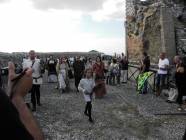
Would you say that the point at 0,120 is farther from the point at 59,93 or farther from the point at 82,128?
the point at 59,93

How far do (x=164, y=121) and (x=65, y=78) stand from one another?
28.8 ft

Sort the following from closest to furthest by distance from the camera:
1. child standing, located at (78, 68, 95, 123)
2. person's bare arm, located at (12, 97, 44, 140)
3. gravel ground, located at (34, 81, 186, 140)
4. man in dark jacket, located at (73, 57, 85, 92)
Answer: person's bare arm, located at (12, 97, 44, 140) < gravel ground, located at (34, 81, 186, 140) < child standing, located at (78, 68, 95, 123) < man in dark jacket, located at (73, 57, 85, 92)

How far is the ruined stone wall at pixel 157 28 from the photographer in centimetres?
2014

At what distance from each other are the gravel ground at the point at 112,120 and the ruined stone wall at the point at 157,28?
4.66 meters

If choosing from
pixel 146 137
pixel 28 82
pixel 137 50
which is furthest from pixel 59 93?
pixel 28 82

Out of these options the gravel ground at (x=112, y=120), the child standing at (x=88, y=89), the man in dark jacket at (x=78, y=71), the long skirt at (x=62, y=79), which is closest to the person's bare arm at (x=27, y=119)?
the gravel ground at (x=112, y=120)

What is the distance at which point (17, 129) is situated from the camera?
172 cm

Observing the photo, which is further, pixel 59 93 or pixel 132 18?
pixel 132 18

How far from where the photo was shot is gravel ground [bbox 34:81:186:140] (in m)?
9.70

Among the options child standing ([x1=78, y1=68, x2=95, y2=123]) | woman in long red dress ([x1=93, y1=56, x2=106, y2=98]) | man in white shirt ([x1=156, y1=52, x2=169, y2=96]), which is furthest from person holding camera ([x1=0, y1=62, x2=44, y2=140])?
man in white shirt ([x1=156, y1=52, x2=169, y2=96])

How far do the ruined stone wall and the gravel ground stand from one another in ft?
15.3

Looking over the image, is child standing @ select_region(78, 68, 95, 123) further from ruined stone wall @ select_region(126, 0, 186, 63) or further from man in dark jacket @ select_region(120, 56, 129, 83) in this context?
man in dark jacket @ select_region(120, 56, 129, 83)

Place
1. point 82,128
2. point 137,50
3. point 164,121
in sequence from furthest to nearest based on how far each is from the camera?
point 137,50 < point 164,121 < point 82,128

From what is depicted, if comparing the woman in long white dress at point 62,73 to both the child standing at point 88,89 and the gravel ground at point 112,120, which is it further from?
the child standing at point 88,89
